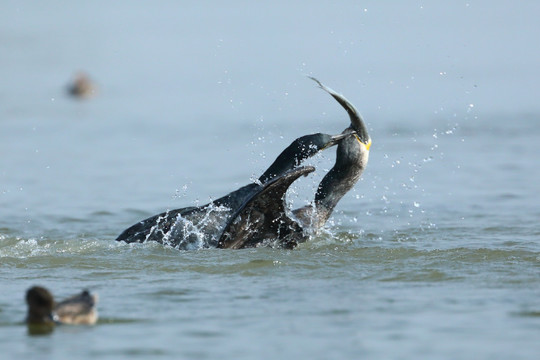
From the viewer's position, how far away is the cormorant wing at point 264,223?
30.9 feet

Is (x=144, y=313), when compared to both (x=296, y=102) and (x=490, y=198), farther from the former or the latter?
(x=296, y=102)

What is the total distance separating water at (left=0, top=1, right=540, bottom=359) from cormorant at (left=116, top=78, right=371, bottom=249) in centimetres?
23

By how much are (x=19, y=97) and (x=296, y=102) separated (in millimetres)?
5719

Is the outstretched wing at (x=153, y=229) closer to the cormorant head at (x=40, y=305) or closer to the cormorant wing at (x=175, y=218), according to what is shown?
the cormorant wing at (x=175, y=218)

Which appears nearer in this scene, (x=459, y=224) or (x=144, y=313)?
(x=144, y=313)

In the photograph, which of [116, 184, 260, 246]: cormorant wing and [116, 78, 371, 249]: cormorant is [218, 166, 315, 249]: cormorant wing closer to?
[116, 78, 371, 249]: cormorant

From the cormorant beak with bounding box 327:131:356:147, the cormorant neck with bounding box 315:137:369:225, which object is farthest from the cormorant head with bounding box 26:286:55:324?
the cormorant neck with bounding box 315:137:369:225

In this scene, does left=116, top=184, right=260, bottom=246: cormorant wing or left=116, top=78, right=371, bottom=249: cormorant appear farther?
left=116, top=184, right=260, bottom=246: cormorant wing

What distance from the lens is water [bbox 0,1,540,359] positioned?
7379 mm

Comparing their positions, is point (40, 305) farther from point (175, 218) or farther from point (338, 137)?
point (338, 137)

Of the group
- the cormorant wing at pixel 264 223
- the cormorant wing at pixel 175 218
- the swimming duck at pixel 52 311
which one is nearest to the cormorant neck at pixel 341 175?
the cormorant wing at pixel 264 223

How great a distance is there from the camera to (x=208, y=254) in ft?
32.3

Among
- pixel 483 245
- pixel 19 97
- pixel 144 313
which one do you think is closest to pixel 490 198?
pixel 483 245

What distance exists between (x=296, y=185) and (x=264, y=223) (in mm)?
4457
